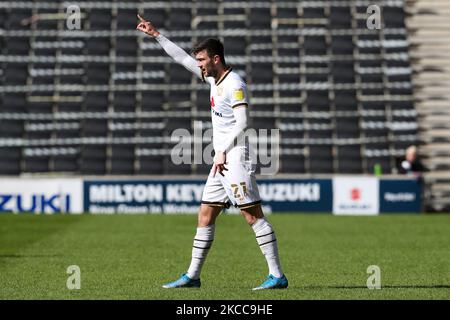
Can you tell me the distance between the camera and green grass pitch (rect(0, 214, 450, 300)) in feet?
31.7

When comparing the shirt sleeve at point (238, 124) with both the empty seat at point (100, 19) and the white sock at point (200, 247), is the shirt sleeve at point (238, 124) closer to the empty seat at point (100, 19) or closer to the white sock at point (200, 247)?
the white sock at point (200, 247)

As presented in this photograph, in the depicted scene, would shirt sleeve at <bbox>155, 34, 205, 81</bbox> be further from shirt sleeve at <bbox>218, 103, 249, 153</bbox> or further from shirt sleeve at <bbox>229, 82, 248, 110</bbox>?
shirt sleeve at <bbox>218, 103, 249, 153</bbox>

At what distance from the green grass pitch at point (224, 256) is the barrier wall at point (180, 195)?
1320 millimetres

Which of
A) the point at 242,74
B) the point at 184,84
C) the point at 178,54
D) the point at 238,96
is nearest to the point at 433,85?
the point at 242,74

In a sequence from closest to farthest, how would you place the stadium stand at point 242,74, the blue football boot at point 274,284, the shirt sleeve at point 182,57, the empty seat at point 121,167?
1. the blue football boot at point 274,284
2. the shirt sleeve at point 182,57
3. the empty seat at point 121,167
4. the stadium stand at point 242,74

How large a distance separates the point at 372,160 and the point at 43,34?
10.9 metres

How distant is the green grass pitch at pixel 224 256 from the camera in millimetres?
9672

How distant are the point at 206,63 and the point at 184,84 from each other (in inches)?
785

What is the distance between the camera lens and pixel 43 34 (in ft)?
99.8

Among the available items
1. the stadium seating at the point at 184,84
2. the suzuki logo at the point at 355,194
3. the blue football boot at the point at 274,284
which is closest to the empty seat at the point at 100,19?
the stadium seating at the point at 184,84

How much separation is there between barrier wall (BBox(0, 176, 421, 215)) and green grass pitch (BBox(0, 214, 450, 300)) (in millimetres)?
1320

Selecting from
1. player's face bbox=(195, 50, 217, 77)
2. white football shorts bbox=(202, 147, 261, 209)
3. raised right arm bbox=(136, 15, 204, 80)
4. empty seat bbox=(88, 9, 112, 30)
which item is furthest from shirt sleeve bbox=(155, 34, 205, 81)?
empty seat bbox=(88, 9, 112, 30)
